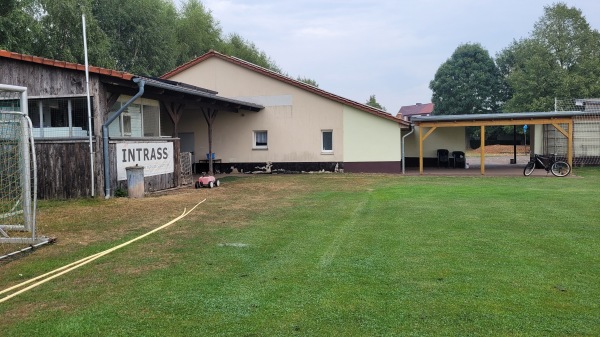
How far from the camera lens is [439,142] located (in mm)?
25156

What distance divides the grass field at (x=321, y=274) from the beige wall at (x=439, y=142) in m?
15.3

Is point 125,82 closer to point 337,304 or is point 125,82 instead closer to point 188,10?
point 337,304

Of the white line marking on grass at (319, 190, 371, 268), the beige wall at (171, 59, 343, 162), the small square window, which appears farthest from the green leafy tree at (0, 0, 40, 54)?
the white line marking on grass at (319, 190, 371, 268)

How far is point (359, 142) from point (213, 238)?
14644 millimetres

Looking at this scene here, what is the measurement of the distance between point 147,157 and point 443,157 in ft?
52.7

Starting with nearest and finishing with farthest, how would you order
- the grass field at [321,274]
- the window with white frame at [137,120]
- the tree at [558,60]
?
the grass field at [321,274], the window with white frame at [137,120], the tree at [558,60]

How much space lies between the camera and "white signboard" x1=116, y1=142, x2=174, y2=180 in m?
12.6

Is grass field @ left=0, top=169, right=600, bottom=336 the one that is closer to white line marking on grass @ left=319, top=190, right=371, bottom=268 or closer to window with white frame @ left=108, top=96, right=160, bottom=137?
white line marking on grass @ left=319, top=190, right=371, bottom=268

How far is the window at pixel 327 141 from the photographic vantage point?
845 inches

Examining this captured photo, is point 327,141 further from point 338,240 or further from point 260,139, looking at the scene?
point 338,240

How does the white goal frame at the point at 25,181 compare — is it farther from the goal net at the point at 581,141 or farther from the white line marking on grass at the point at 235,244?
the goal net at the point at 581,141

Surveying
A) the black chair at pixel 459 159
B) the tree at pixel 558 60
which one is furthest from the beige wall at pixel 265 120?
the tree at pixel 558 60

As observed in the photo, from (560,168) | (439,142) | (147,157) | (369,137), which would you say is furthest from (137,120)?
(439,142)

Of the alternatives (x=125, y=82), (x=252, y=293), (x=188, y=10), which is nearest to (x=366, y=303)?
(x=252, y=293)
